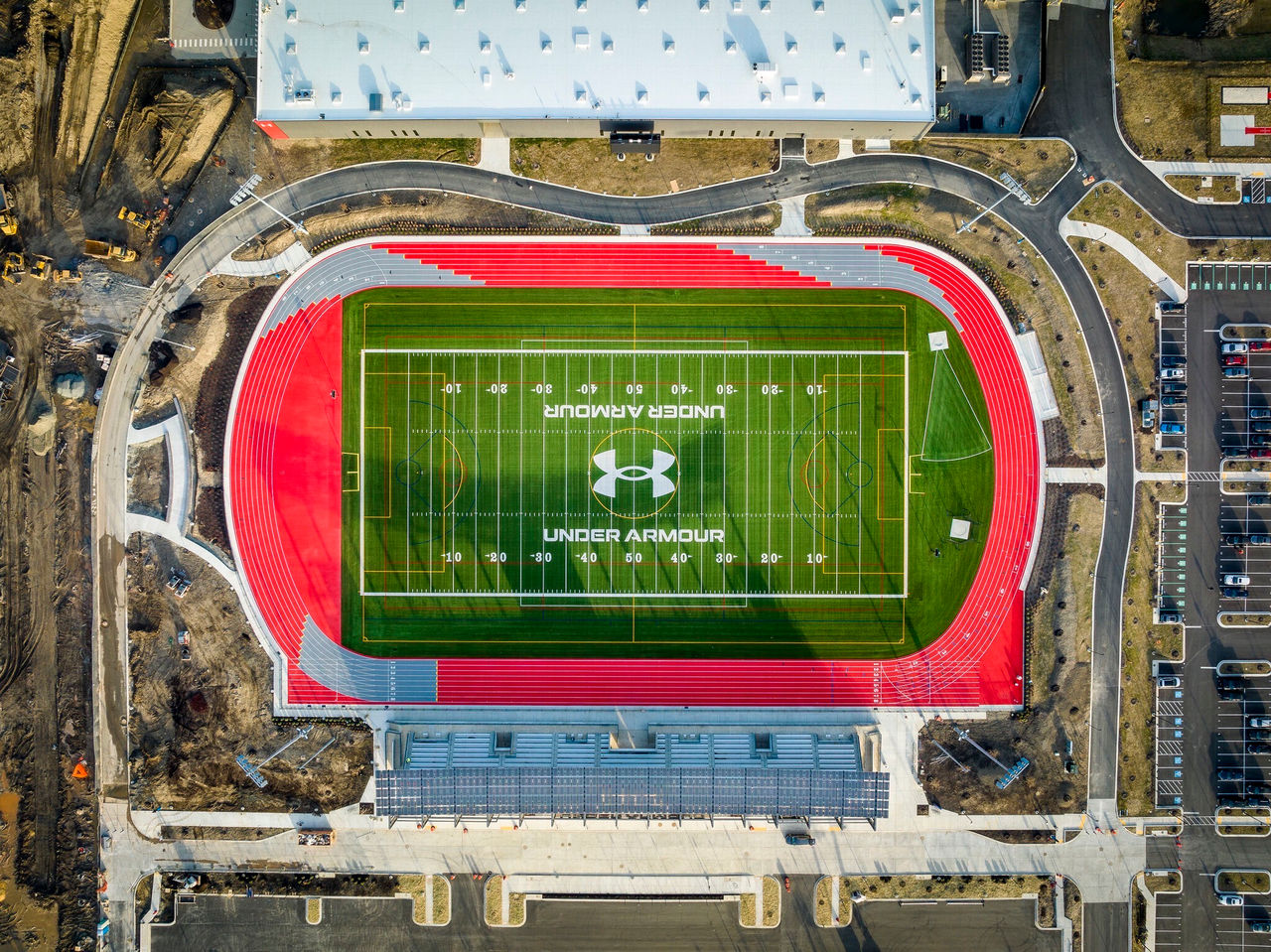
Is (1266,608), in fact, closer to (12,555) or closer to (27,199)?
(12,555)

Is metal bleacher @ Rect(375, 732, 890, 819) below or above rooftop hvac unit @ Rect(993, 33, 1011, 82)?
below

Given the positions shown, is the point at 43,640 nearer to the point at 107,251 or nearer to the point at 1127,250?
the point at 107,251

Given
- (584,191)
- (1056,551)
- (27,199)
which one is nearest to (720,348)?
(584,191)

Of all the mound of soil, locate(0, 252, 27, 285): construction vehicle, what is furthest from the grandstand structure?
the mound of soil

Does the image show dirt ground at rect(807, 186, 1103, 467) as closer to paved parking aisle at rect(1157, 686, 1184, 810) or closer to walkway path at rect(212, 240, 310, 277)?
paved parking aisle at rect(1157, 686, 1184, 810)

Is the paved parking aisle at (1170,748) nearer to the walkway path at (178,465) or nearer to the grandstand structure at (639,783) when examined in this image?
the grandstand structure at (639,783)
